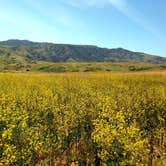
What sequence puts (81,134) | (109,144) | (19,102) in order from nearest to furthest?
(109,144) → (81,134) → (19,102)

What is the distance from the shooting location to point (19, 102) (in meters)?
32.8

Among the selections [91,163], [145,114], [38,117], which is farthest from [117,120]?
[145,114]

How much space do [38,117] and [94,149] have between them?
19.1 feet

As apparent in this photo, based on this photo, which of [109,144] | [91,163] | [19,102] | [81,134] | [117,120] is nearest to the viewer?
[109,144]

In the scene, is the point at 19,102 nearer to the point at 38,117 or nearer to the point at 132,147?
the point at 38,117

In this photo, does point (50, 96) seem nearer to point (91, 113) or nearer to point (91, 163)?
point (91, 113)

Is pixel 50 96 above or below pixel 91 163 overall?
above

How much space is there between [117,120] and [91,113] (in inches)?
318

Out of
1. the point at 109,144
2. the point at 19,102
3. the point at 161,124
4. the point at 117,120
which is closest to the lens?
the point at 109,144

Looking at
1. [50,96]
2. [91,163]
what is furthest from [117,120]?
[50,96]

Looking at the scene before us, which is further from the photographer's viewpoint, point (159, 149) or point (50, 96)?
point (50, 96)

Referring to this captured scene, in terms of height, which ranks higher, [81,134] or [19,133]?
[19,133]

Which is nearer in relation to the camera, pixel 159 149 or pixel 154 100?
pixel 159 149

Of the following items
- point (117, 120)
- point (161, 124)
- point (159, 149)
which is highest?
point (117, 120)
